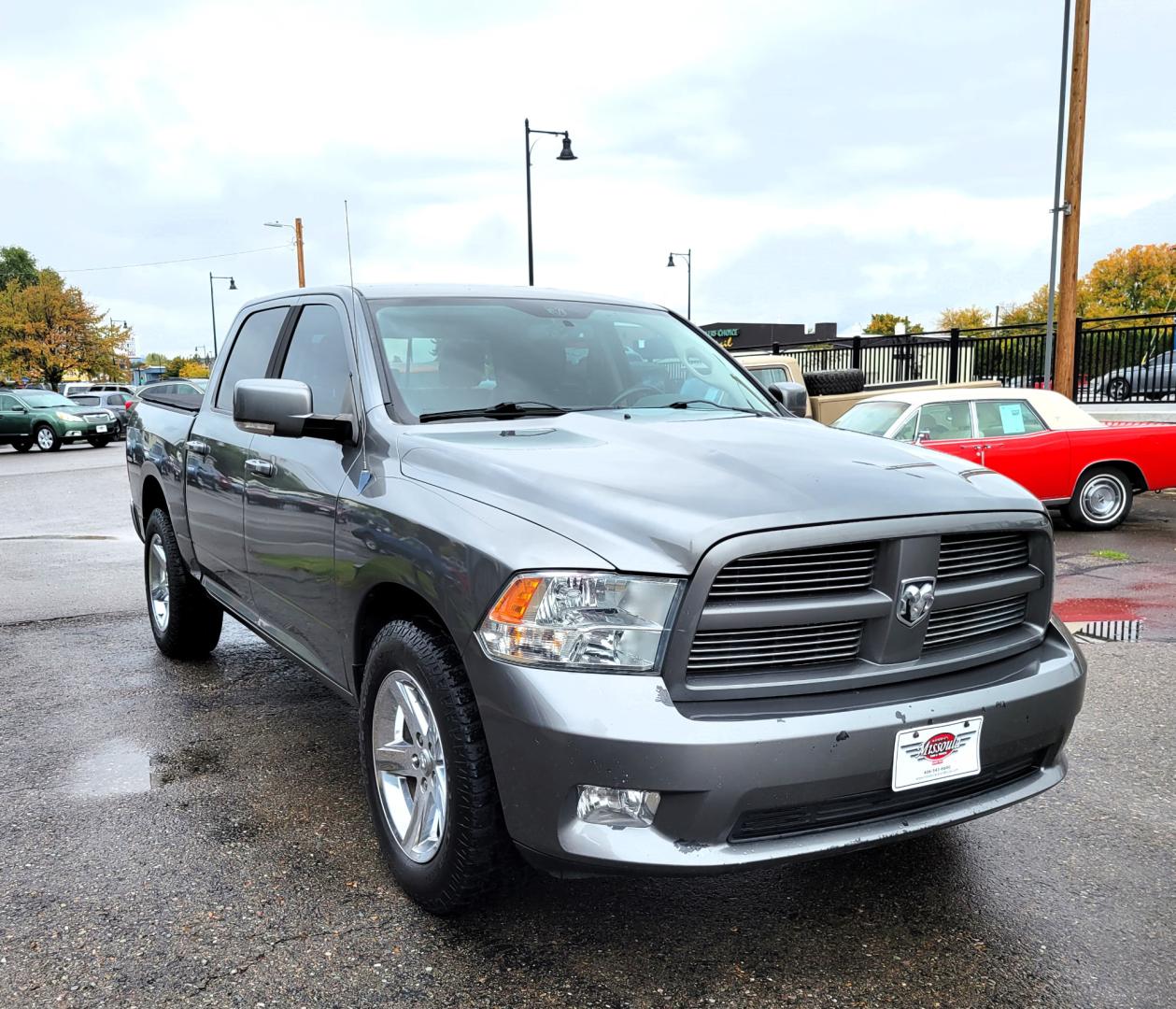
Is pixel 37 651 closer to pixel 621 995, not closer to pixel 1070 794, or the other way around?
pixel 621 995

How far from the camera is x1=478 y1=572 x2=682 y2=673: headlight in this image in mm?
2471

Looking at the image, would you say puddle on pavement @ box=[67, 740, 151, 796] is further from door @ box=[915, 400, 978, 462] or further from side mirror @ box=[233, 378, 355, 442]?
door @ box=[915, 400, 978, 462]

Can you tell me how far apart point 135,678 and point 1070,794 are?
447 centimetres

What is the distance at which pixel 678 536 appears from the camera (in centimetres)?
249

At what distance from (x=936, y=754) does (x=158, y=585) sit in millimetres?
4698

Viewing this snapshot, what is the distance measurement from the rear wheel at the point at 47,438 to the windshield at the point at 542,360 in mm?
27885

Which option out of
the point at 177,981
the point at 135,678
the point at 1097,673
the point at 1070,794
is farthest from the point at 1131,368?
the point at 177,981

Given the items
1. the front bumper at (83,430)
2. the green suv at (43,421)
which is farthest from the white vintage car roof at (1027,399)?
the green suv at (43,421)

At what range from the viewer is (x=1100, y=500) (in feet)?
35.7

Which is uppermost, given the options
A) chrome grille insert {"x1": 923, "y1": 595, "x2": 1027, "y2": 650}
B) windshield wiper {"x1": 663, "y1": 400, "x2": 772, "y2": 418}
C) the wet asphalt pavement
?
windshield wiper {"x1": 663, "y1": 400, "x2": 772, "y2": 418}

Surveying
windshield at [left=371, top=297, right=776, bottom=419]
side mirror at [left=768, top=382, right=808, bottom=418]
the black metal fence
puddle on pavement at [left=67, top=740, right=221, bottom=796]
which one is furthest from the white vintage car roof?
puddle on pavement at [left=67, top=740, right=221, bottom=796]

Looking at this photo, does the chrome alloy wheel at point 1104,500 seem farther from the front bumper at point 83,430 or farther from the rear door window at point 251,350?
the front bumper at point 83,430

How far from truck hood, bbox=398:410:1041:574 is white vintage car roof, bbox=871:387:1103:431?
762 centimetres

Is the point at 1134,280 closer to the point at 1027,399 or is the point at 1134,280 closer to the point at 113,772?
the point at 1027,399
